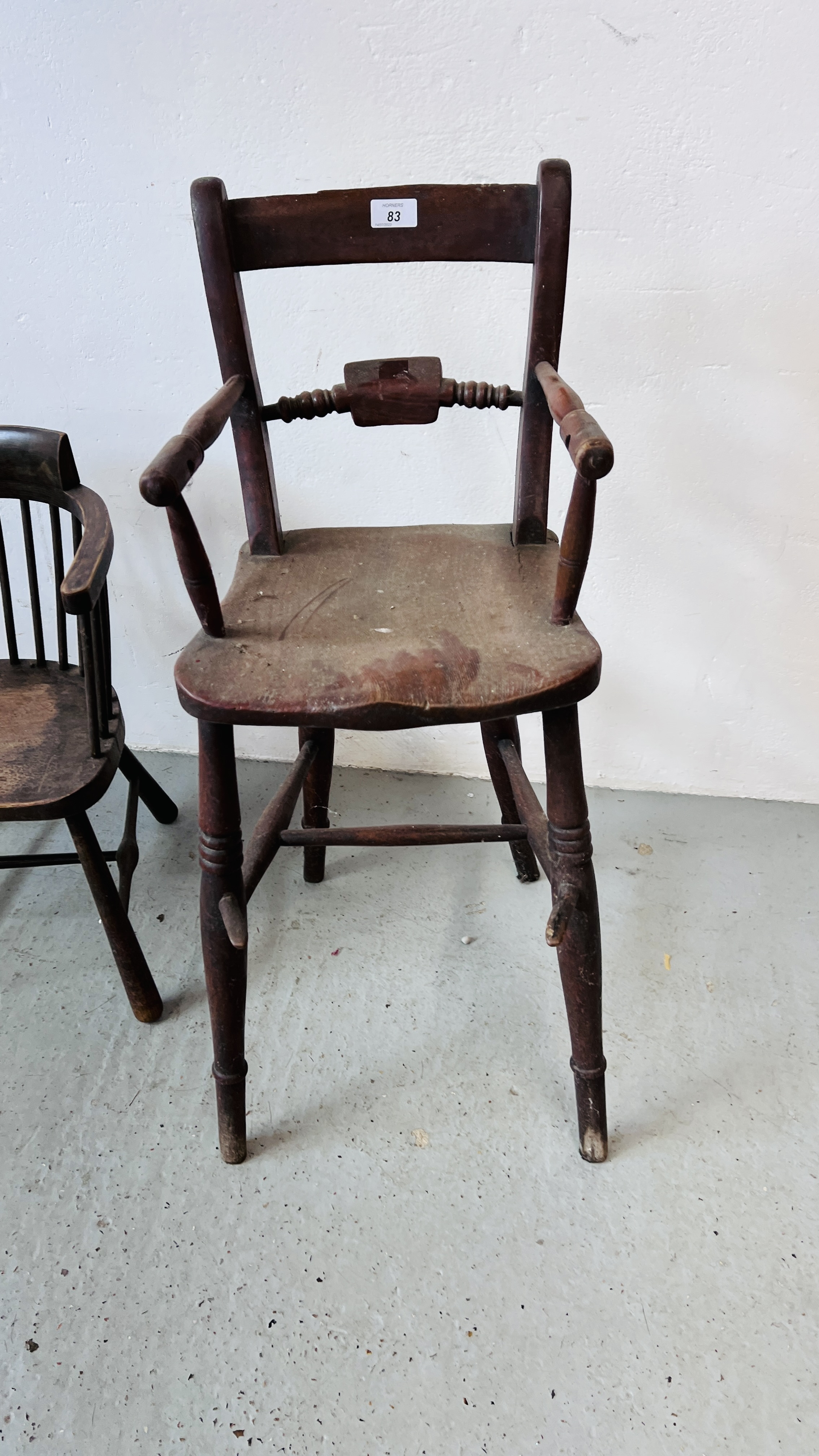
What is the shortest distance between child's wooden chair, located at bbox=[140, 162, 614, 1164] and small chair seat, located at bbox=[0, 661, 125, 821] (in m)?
0.23

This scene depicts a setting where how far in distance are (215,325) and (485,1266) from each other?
109 cm

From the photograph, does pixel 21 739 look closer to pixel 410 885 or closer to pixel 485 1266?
pixel 410 885

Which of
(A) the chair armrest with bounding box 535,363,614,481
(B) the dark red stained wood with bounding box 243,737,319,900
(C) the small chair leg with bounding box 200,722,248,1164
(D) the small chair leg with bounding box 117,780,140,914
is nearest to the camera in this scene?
(A) the chair armrest with bounding box 535,363,614,481

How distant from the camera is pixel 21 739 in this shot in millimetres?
1202

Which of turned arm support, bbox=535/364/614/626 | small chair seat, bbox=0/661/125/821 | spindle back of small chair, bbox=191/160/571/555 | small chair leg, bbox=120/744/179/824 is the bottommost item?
small chair leg, bbox=120/744/179/824

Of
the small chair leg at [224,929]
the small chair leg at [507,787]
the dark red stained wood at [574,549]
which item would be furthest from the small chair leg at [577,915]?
the small chair leg at [224,929]

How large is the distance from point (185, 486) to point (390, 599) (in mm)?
258

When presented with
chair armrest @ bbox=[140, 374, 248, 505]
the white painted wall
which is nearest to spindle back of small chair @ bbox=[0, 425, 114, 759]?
→ chair armrest @ bbox=[140, 374, 248, 505]

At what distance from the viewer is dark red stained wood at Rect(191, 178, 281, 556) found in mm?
991

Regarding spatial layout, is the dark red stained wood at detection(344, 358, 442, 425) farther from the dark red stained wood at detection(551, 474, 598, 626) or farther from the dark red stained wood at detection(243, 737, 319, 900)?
the dark red stained wood at detection(243, 737, 319, 900)

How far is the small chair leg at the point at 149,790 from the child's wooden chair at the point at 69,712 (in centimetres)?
7

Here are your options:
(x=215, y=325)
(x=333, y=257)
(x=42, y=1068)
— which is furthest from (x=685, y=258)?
(x=42, y=1068)

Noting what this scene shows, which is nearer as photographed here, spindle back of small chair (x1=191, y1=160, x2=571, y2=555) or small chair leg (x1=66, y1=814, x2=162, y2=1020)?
spindle back of small chair (x1=191, y1=160, x2=571, y2=555)

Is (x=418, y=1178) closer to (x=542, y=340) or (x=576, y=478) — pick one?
(x=576, y=478)
